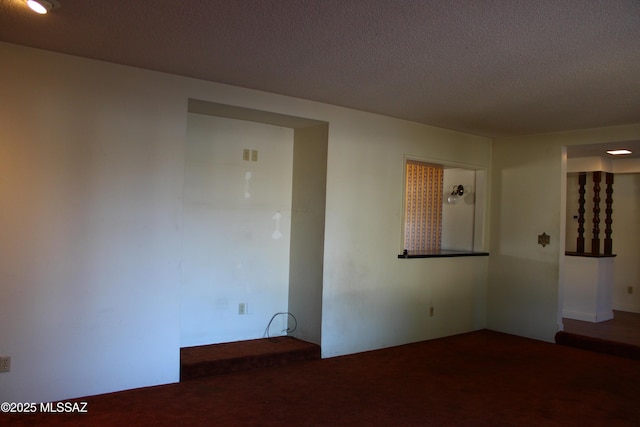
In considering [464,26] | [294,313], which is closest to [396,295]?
[294,313]

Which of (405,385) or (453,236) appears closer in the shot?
(405,385)

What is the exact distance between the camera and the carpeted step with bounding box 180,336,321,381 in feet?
12.9

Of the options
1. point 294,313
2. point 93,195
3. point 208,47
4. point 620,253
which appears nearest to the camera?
point 208,47

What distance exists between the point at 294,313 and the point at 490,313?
2.74 metres

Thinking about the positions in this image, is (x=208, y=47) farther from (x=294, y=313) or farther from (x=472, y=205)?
(x=472, y=205)

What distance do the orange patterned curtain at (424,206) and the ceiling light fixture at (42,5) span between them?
15.7ft

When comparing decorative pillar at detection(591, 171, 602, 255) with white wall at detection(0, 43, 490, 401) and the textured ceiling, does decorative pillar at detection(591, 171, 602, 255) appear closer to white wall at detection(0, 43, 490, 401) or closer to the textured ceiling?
the textured ceiling

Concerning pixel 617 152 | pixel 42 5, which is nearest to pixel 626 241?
pixel 617 152

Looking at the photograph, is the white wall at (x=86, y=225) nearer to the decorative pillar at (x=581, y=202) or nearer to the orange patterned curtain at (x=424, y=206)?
the orange patterned curtain at (x=424, y=206)

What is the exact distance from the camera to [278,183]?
16.3 ft

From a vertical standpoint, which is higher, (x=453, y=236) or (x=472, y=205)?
(x=472, y=205)

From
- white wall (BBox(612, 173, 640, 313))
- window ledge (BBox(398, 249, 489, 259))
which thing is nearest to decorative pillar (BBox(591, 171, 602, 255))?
white wall (BBox(612, 173, 640, 313))

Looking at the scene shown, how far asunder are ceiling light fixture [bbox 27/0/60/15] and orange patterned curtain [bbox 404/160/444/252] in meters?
4.80

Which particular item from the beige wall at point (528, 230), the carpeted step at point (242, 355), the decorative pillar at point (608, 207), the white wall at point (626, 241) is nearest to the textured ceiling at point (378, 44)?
the beige wall at point (528, 230)
